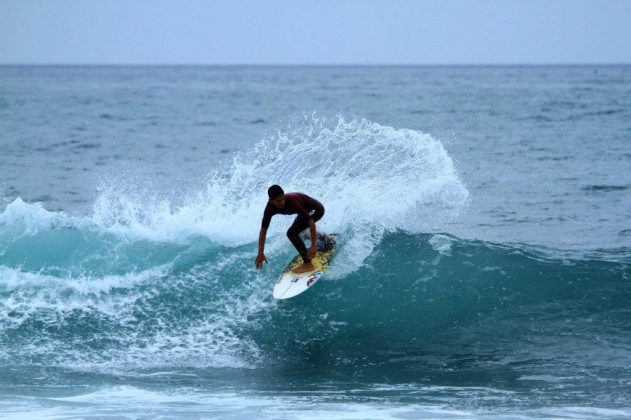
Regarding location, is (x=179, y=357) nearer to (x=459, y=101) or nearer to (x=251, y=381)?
(x=251, y=381)

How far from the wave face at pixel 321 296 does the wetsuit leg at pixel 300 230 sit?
2.80ft

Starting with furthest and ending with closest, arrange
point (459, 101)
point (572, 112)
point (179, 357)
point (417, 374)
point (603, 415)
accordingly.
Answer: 1. point (459, 101)
2. point (572, 112)
3. point (179, 357)
4. point (417, 374)
5. point (603, 415)

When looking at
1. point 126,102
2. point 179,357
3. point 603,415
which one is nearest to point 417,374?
point 603,415

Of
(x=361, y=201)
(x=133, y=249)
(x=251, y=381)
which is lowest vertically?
(x=251, y=381)

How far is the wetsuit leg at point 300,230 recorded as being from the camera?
36.4 ft

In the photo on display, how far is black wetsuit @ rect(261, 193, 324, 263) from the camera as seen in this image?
10422 millimetres

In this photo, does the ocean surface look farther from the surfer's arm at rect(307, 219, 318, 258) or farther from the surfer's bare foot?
the surfer's arm at rect(307, 219, 318, 258)

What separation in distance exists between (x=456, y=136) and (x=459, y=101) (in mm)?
24576

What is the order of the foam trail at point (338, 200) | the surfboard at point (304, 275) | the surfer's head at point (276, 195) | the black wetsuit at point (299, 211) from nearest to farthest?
the surfer's head at point (276, 195) → the black wetsuit at point (299, 211) → the surfboard at point (304, 275) → the foam trail at point (338, 200)

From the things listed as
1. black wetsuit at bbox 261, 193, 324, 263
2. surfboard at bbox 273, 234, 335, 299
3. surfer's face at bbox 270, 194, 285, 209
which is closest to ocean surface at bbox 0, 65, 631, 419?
A: surfboard at bbox 273, 234, 335, 299

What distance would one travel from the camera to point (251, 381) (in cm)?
955

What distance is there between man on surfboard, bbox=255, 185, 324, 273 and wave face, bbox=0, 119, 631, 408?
0.84 metres

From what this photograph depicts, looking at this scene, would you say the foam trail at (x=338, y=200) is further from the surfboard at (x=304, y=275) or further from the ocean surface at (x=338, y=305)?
the surfboard at (x=304, y=275)

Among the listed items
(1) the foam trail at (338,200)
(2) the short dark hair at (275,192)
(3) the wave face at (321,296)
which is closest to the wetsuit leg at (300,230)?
(3) the wave face at (321,296)
